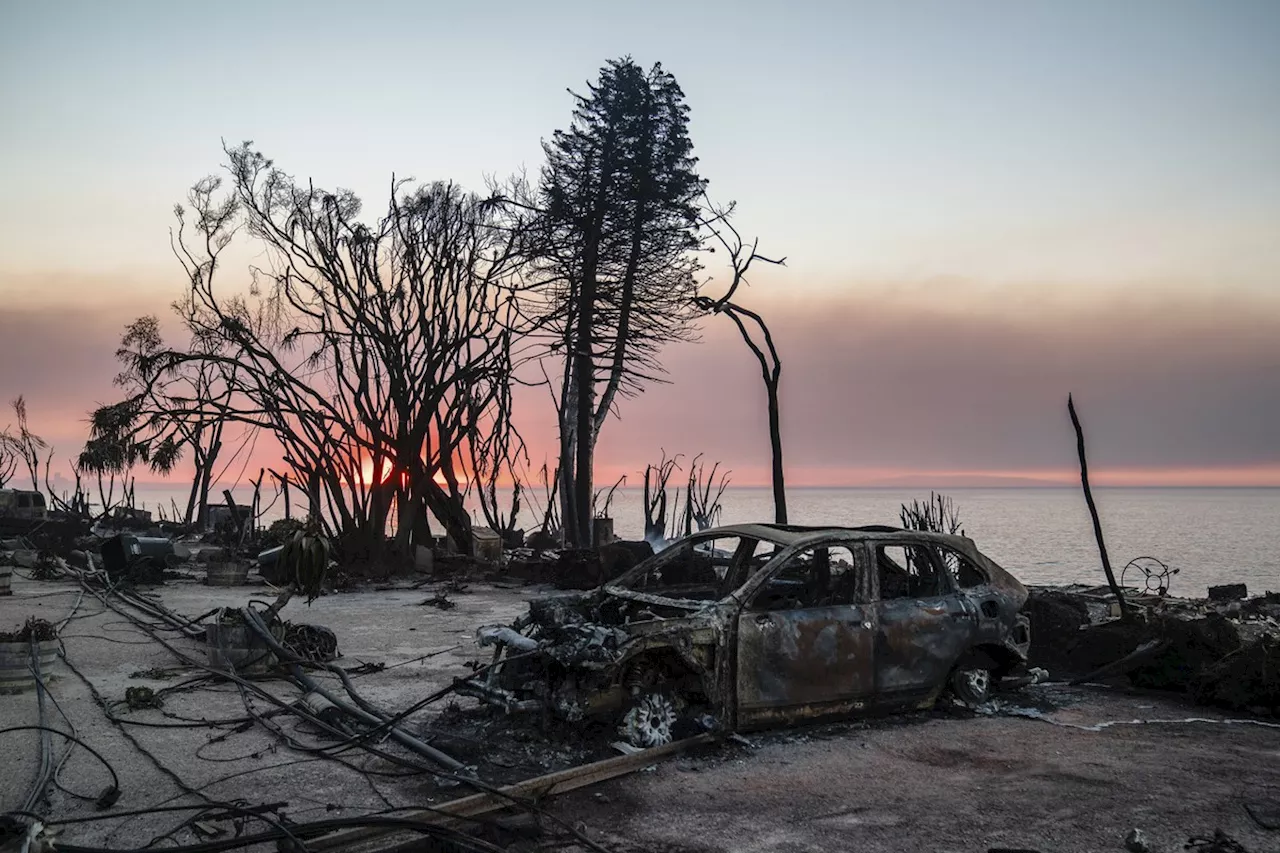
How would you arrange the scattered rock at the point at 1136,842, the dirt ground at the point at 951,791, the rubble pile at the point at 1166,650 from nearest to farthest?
1. the scattered rock at the point at 1136,842
2. the dirt ground at the point at 951,791
3. the rubble pile at the point at 1166,650

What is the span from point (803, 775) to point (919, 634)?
2.02 meters

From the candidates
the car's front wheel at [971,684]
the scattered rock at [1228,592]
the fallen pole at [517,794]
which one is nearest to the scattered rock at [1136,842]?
the fallen pole at [517,794]

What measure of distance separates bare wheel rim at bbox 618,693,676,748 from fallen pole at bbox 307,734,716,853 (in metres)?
0.14

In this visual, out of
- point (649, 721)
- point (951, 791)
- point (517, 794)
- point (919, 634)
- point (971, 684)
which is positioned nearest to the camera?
point (517, 794)

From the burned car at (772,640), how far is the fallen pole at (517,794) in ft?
0.76

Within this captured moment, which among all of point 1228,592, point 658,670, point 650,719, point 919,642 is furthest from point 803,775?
point 1228,592

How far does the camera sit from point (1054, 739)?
8.11 meters

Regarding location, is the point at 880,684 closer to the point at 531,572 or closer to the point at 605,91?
the point at 531,572

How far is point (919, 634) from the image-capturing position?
837 cm

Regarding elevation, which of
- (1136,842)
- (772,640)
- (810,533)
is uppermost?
(810,533)

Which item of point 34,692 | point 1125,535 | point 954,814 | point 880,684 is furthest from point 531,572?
point 1125,535

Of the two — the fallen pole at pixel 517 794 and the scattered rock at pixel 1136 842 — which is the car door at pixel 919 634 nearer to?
the fallen pole at pixel 517 794

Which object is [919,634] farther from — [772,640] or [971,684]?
[772,640]

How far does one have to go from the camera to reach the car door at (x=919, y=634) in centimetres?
821
